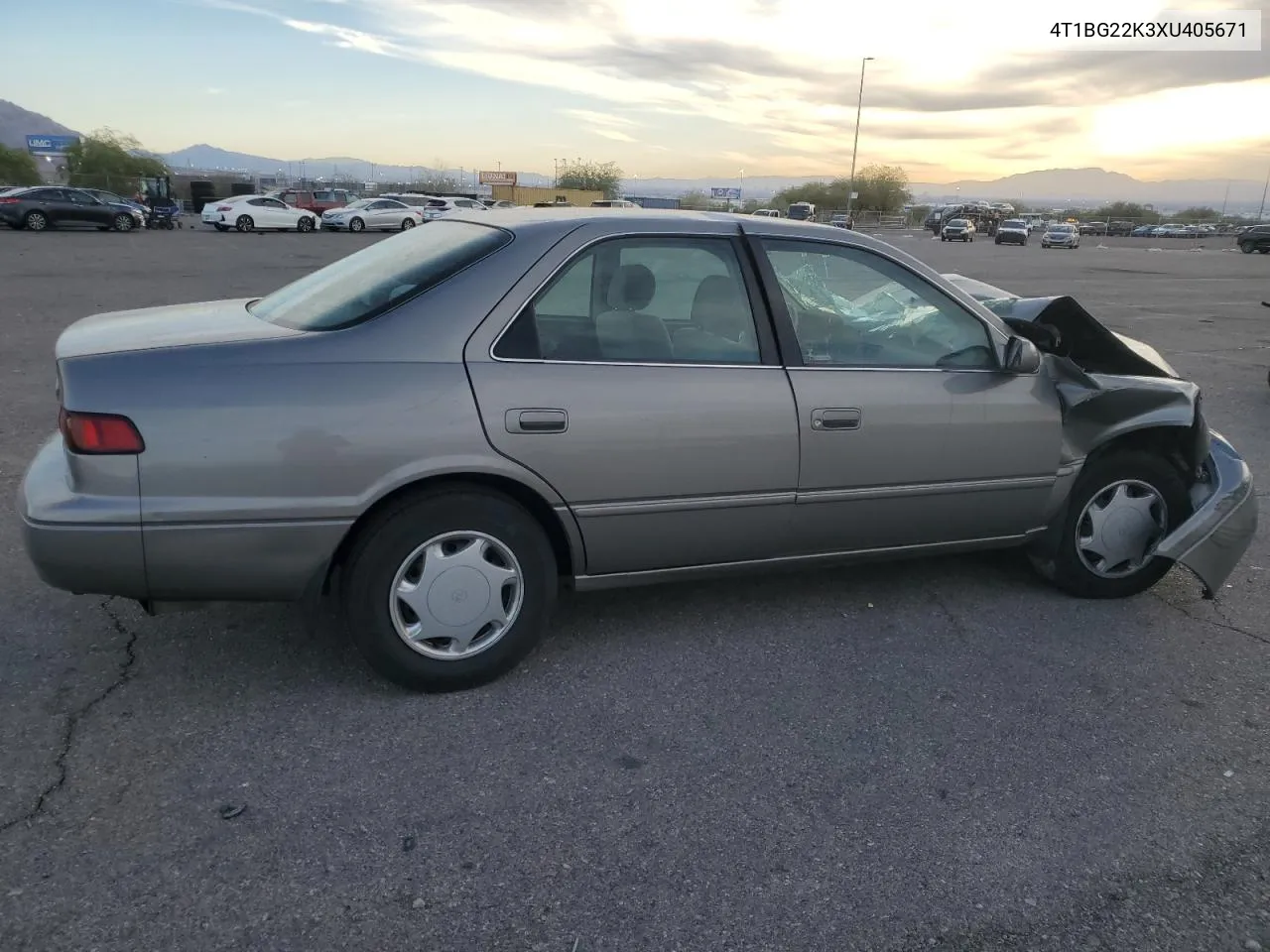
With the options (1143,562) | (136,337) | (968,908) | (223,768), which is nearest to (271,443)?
(136,337)

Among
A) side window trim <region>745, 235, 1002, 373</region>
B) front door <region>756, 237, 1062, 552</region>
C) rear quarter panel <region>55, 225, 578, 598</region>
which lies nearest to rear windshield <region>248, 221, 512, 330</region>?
rear quarter panel <region>55, 225, 578, 598</region>

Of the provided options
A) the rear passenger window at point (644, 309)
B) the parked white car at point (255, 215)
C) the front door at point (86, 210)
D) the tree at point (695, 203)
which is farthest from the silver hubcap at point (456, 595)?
the parked white car at point (255, 215)

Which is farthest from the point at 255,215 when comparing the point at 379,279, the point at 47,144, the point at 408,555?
the point at 47,144

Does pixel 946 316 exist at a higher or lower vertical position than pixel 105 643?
higher

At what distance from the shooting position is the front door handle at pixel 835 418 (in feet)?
11.8

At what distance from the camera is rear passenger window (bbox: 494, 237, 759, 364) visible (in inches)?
131

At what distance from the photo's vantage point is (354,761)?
290cm

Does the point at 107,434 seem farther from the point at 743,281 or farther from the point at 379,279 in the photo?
the point at 743,281

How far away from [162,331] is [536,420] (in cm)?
134

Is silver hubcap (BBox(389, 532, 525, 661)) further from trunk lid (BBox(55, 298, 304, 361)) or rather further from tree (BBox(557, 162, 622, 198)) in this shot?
tree (BBox(557, 162, 622, 198))

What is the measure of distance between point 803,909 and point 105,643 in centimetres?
270

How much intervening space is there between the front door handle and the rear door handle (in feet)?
3.19

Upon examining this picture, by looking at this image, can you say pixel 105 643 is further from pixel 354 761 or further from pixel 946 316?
pixel 946 316

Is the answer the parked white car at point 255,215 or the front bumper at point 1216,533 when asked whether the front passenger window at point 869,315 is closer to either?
the front bumper at point 1216,533
